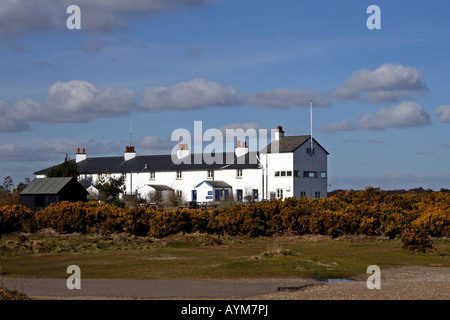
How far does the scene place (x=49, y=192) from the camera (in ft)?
142

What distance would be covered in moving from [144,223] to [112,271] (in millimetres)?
13535

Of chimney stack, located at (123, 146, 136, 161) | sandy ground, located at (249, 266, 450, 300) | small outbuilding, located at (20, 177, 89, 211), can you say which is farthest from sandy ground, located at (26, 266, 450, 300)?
chimney stack, located at (123, 146, 136, 161)

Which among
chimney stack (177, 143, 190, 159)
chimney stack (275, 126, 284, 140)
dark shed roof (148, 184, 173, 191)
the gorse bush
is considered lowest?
the gorse bush

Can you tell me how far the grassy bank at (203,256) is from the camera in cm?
1916

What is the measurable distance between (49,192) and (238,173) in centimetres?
2841

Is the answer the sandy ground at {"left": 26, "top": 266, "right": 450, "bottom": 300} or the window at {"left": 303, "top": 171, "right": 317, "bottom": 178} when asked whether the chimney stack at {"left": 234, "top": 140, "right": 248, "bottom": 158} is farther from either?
the sandy ground at {"left": 26, "top": 266, "right": 450, "bottom": 300}

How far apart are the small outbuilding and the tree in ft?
78.0

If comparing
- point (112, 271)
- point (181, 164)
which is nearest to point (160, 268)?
point (112, 271)

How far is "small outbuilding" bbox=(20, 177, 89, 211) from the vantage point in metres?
43.3

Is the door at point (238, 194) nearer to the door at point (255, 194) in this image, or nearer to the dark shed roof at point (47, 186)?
the door at point (255, 194)

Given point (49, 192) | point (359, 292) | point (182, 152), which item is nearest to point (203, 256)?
point (359, 292)

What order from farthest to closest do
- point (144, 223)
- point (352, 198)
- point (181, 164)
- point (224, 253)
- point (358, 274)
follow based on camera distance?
point (181, 164), point (352, 198), point (144, 223), point (224, 253), point (358, 274)
